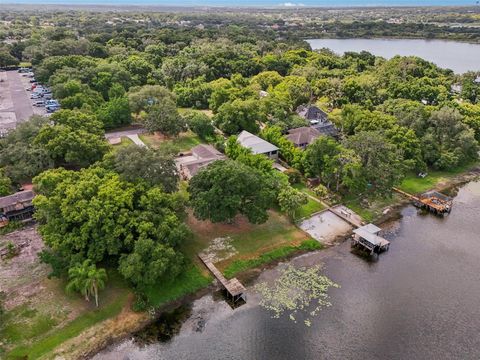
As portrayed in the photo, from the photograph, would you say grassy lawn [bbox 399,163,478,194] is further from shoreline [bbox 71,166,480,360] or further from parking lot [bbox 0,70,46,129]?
parking lot [bbox 0,70,46,129]

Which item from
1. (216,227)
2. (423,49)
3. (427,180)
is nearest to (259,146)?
(216,227)

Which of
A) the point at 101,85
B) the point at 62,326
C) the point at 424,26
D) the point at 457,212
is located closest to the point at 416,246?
the point at 457,212

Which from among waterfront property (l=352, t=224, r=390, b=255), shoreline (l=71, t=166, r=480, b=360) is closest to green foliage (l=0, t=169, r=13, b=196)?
shoreline (l=71, t=166, r=480, b=360)

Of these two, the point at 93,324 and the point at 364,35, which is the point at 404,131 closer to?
the point at 93,324

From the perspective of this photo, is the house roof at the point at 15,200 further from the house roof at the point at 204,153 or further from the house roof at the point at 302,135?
the house roof at the point at 302,135

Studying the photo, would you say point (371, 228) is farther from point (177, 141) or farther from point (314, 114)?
point (314, 114)

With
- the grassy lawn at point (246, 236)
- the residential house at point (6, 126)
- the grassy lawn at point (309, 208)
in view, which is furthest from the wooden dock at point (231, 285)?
the residential house at point (6, 126)
